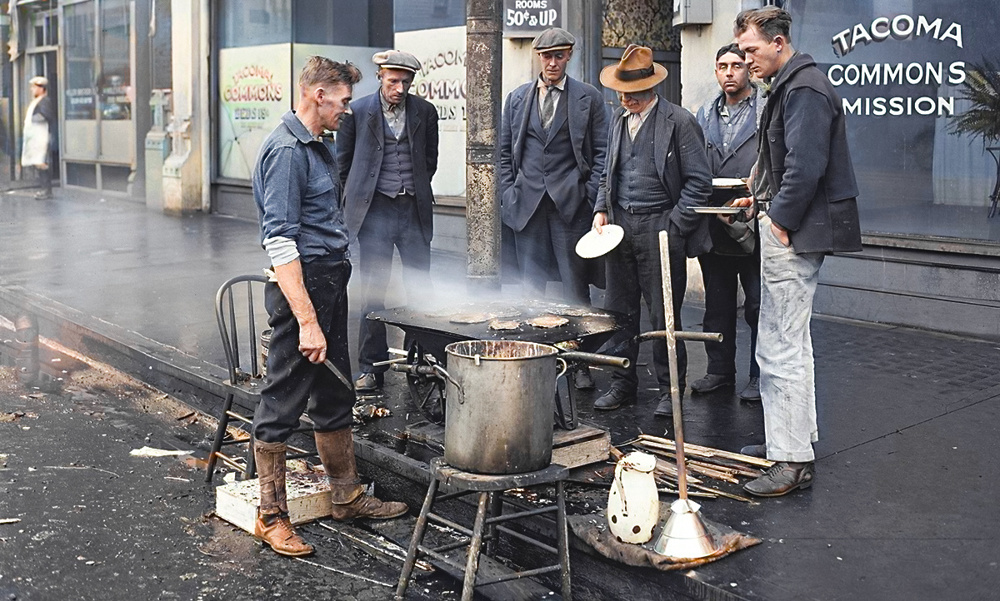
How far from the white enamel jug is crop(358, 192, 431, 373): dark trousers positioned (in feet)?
9.45

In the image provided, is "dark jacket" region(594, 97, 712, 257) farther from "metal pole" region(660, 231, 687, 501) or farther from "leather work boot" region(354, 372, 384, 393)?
"leather work boot" region(354, 372, 384, 393)

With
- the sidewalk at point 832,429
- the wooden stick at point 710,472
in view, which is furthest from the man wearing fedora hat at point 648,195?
the wooden stick at point 710,472

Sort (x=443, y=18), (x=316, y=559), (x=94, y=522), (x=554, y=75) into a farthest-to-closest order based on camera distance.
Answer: (x=443, y=18) < (x=554, y=75) < (x=94, y=522) < (x=316, y=559)

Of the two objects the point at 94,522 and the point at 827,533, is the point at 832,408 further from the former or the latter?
the point at 94,522

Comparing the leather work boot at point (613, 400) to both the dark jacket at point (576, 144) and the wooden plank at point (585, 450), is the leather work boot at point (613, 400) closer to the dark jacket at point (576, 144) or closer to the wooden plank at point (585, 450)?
the wooden plank at point (585, 450)

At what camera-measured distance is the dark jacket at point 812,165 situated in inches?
197

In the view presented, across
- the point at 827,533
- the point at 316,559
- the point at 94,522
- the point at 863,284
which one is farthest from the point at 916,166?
the point at 94,522

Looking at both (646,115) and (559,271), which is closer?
(646,115)

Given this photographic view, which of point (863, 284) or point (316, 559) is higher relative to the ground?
point (863, 284)


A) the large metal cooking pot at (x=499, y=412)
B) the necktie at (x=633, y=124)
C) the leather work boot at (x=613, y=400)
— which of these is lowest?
the leather work boot at (x=613, y=400)

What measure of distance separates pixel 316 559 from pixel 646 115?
3.11 m

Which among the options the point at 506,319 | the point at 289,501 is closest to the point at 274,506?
the point at 289,501

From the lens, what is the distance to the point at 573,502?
5172 mm

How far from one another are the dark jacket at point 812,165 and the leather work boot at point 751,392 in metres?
1.80
